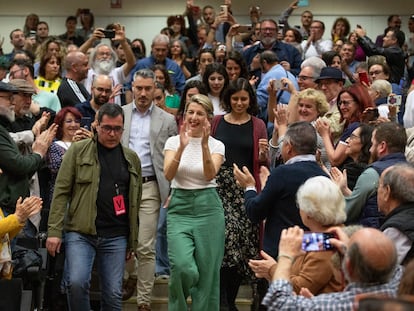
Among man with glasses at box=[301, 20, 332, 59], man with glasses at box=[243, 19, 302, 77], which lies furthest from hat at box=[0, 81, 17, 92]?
man with glasses at box=[301, 20, 332, 59]

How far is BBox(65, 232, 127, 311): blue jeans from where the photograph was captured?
239 inches

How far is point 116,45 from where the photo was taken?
492 inches

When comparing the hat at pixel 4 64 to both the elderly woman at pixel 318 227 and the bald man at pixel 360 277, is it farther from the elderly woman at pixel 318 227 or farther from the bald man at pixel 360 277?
the bald man at pixel 360 277

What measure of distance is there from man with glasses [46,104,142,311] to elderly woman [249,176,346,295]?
6.10 feet

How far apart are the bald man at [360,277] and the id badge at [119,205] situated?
255 centimetres

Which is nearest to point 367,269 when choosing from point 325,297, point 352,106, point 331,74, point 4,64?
point 325,297

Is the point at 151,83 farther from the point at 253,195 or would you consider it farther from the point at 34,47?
the point at 34,47

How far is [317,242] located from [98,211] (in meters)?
2.41

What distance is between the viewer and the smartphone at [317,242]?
166 inches

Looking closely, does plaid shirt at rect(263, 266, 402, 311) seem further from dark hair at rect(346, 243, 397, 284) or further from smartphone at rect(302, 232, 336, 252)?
smartphone at rect(302, 232, 336, 252)

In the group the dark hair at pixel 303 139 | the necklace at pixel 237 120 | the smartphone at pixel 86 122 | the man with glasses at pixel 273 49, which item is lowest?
the smartphone at pixel 86 122

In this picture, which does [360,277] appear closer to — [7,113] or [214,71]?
[7,113]

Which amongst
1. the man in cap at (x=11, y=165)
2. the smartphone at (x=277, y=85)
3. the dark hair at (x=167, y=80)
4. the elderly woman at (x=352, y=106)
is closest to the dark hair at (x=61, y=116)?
the man in cap at (x=11, y=165)

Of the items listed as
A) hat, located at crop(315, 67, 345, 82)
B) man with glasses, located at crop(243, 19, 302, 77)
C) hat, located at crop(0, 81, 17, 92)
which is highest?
man with glasses, located at crop(243, 19, 302, 77)
